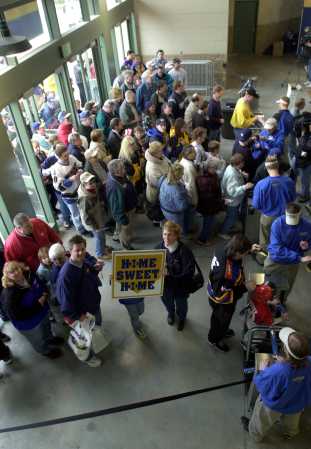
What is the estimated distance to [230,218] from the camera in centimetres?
595

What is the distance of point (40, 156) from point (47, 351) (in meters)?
3.48

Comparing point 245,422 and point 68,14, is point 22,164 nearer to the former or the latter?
point 68,14

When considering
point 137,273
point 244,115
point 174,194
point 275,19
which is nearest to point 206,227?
point 174,194

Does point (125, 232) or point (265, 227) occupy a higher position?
point (265, 227)

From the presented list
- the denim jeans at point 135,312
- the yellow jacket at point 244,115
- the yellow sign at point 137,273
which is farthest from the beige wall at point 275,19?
the yellow sign at point 137,273

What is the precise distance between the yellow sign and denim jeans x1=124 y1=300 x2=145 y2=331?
0.54 metres

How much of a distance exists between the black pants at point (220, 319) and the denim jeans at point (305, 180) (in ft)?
12.4

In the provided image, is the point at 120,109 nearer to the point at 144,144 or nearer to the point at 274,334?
the point at 144,144

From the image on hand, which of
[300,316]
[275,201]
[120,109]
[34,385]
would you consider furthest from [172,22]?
[34,385]

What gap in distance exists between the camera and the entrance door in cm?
1614

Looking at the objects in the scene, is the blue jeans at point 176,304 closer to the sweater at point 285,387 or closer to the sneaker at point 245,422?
the sneaker at point 245,422

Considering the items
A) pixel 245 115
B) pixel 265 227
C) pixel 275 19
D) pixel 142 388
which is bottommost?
pixel 142 388

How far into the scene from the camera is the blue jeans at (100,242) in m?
5.65

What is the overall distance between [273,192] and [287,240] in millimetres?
941
